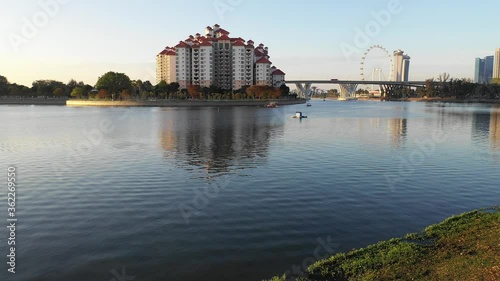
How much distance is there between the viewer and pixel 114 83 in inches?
7530

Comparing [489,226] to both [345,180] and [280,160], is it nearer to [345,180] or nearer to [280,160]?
[345,180]

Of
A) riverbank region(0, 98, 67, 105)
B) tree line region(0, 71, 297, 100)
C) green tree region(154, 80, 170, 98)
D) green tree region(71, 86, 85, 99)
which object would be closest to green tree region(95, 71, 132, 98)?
tree line region(0, 71, 297, 100)

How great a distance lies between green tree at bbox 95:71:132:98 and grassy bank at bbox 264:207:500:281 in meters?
183

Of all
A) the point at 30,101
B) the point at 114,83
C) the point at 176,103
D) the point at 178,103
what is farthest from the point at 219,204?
the point at 30,101

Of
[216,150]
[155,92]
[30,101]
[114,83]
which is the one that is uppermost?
[114,83]

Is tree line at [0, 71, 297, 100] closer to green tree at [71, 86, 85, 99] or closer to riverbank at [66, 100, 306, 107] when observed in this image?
green tree at [71, 86, 85, 99]

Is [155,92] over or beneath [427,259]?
over

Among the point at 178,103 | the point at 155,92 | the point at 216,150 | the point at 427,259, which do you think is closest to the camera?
the point at 427,259

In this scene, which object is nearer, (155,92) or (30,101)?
(155,92)

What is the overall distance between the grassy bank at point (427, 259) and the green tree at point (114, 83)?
7209 inches

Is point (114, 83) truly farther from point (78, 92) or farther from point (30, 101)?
point (30, 101)

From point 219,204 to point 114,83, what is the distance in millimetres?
188002

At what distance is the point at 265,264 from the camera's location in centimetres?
1142

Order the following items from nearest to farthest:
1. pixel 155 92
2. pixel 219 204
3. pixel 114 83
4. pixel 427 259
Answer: pixel 427 259 < pixel 219 204 < pixel 155 92 < pixel 114 83
